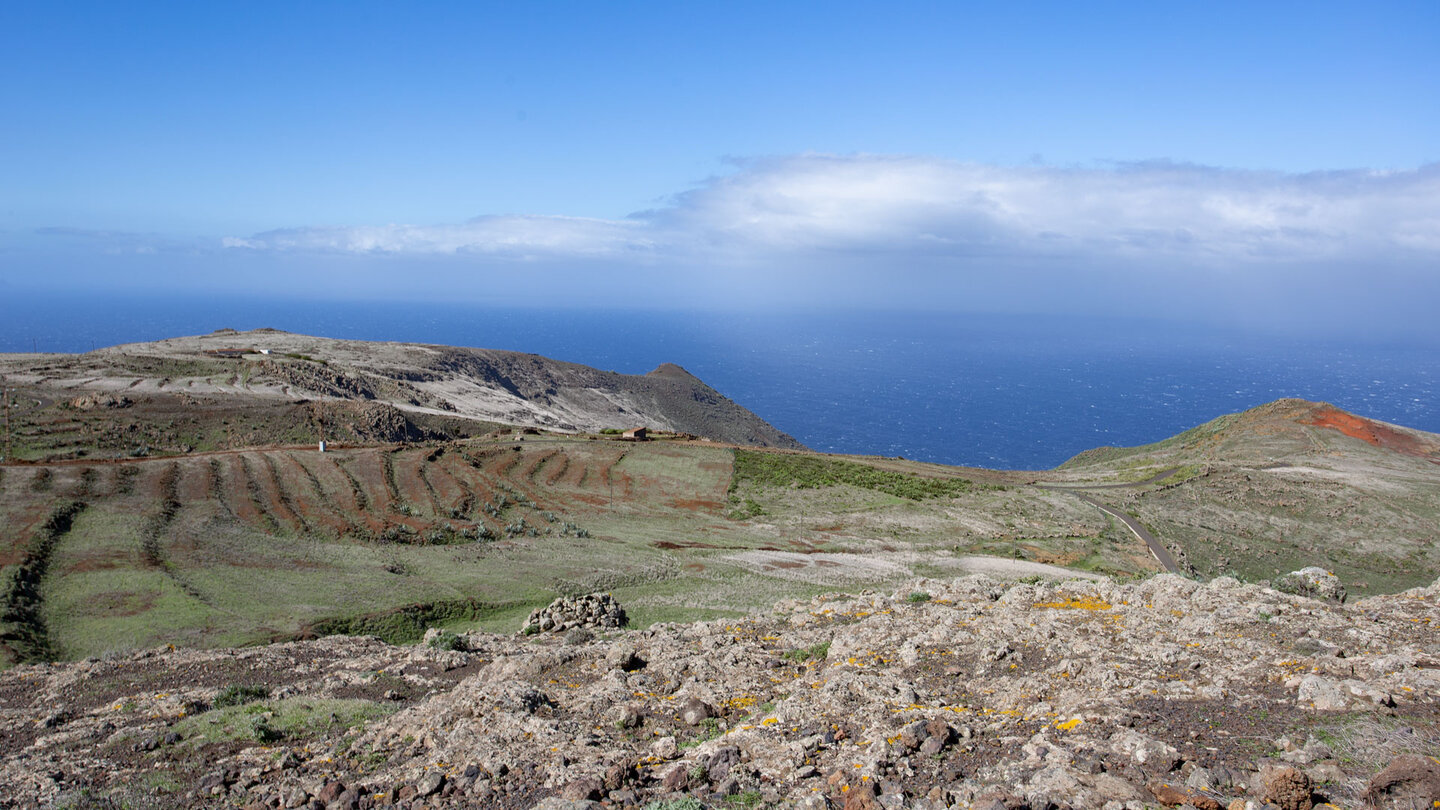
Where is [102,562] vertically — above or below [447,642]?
below

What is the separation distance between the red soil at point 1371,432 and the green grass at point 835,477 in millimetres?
34989

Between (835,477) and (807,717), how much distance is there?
130 ft

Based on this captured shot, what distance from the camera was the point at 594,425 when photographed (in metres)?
101

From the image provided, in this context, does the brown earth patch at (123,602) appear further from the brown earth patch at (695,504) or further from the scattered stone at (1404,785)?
the brown earth patch at (695,504)

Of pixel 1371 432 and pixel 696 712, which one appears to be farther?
pixel 1371 432

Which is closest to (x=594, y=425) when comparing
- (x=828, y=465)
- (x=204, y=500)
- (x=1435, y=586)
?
(x=828, y=465)

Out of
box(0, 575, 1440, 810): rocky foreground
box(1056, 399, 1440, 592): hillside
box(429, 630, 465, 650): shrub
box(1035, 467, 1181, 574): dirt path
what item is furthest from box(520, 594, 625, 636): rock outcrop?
box(1056, 399, 1440, 592): hillside

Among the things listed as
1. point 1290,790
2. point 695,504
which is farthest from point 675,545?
point 1290,790

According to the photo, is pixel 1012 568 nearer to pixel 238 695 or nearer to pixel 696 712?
pixel 696 712

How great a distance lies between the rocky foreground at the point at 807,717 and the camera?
26.2 ft

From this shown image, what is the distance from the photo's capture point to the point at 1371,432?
5825cm

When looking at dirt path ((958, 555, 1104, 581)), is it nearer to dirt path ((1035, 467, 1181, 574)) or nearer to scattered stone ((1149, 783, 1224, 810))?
dirt path ((1035, 467, 1181, 574))

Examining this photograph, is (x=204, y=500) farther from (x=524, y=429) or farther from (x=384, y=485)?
(x=524, y=429)

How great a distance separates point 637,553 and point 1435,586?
24.2 metres
